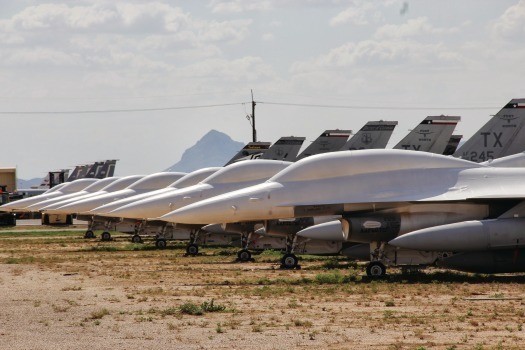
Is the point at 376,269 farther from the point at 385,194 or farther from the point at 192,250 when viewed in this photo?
the point at 192,250

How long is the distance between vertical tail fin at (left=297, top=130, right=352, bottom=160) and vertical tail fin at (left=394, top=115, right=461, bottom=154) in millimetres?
4999

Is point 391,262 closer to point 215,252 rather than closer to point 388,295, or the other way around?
point 388,295

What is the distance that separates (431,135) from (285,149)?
8.82 meters

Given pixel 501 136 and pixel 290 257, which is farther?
pixel 501 136

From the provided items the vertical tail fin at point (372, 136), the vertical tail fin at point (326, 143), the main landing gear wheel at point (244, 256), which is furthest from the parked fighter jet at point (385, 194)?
the vertical tail fin at point (326, 143)

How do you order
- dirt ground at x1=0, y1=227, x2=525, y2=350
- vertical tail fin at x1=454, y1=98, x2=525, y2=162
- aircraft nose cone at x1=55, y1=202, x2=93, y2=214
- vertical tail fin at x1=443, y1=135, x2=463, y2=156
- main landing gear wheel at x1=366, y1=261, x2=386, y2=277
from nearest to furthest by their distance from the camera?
dirt ground at x1=0, y1=227, x2=525, y2=350
main landing gear wheel at x1=366, y1=261, x2=386, y2=277
vertical tail fin at x1=454, y1=98, x2=525, y2=162
vertical tail fin at x1=443, y1=135, x2=463, y2=156
aircraft nose cone at x1=55, y1=202, x2=93, y2=214

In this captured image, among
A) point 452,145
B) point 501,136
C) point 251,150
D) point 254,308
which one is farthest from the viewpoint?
point 251,150

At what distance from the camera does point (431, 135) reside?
118ft

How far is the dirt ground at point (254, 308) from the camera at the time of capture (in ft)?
46.1

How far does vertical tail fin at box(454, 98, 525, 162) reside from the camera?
107 ft

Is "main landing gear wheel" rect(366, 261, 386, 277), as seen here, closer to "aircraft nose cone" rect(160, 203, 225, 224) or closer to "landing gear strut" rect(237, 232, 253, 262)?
"aircraft nose cone" rect(160, 203, 225, 224)

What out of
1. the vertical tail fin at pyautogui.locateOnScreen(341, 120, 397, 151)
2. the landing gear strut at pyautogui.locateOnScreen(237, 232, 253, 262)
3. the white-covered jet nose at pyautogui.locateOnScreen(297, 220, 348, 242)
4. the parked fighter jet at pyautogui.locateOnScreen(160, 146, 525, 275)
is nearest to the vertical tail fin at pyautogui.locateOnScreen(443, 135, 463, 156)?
the vertical tail fin at pyautogui.locateOnScreen(341, 120, 397, 151)

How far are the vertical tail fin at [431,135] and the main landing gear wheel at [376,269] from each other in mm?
12078

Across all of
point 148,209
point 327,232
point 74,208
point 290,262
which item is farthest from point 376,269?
point 74,208
